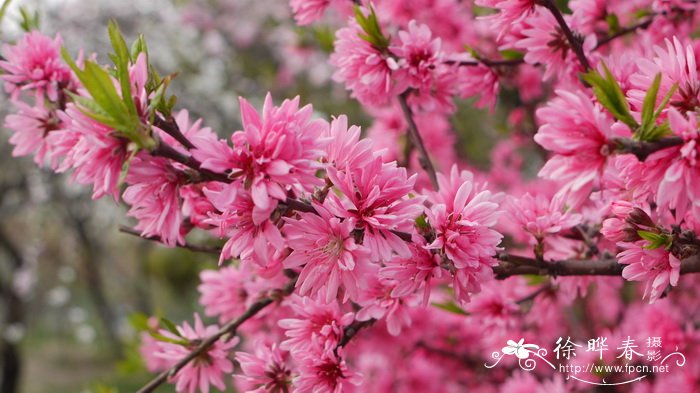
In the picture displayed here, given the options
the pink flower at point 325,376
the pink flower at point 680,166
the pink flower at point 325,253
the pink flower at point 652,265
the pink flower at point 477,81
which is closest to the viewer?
the pink flower at point 680,166

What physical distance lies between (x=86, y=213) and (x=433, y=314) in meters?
8.47

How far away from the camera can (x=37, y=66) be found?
1.29 meters

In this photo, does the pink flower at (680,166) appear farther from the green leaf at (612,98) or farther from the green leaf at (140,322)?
the green leaf at (140,322)

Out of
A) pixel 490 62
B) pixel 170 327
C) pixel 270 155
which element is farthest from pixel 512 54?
pixel 170 327

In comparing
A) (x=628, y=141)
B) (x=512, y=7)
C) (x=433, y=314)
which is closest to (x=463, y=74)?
(x=512, y=7)

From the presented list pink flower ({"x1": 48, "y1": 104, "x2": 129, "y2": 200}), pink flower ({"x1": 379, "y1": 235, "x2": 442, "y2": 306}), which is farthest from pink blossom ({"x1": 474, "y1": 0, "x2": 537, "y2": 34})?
pink flower ({"x1": 48, "y1": 104, "x2": 129, "y2": 200})

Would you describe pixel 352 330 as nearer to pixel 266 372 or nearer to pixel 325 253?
pixel 266 372

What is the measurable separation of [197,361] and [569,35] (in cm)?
107

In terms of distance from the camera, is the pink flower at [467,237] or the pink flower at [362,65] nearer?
the pink flower at [467,237]

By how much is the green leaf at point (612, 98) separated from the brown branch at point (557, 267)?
0.37 metres

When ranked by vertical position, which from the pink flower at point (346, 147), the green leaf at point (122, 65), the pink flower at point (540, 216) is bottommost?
A: the pink flower at point (540, 216)

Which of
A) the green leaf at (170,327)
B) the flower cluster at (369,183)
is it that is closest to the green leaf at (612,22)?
the flower cluster at (369,183)

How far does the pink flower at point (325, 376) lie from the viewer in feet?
3.59

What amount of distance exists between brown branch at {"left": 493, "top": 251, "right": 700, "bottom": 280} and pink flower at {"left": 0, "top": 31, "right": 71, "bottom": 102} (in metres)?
1.02
